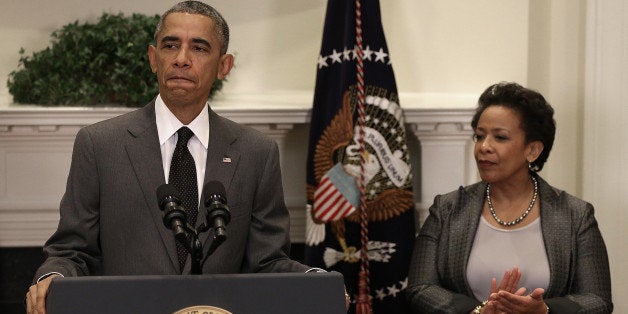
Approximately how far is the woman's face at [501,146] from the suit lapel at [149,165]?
54.3 inches

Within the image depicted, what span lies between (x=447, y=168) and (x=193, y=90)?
2.47 m

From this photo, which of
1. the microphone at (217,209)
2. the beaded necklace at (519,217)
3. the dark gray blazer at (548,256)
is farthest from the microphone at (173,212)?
A: the beaded necklace at (519,217)

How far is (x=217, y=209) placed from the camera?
2.14 metres

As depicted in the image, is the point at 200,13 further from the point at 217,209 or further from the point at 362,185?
the point at 362,185

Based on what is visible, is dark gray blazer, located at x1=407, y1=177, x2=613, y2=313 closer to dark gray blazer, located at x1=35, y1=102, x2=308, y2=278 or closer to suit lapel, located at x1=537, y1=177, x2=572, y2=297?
suit lapel, located at x1=537, y1=177, x2=572, y2=297

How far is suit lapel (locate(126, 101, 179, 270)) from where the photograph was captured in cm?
270

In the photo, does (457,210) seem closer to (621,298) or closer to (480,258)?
(480,258)

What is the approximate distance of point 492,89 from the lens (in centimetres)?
378

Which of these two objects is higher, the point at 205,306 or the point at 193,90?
the point at 193,90

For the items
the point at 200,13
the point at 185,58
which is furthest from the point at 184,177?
the point at 200,13

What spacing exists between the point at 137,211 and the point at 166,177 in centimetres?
12

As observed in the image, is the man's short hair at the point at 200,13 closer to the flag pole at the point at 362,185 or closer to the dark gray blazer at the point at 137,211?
the dark gray blazer at the point at 137,211

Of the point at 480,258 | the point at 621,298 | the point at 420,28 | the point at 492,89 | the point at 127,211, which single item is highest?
the point at 420,28

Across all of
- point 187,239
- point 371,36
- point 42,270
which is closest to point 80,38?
point 371,36
